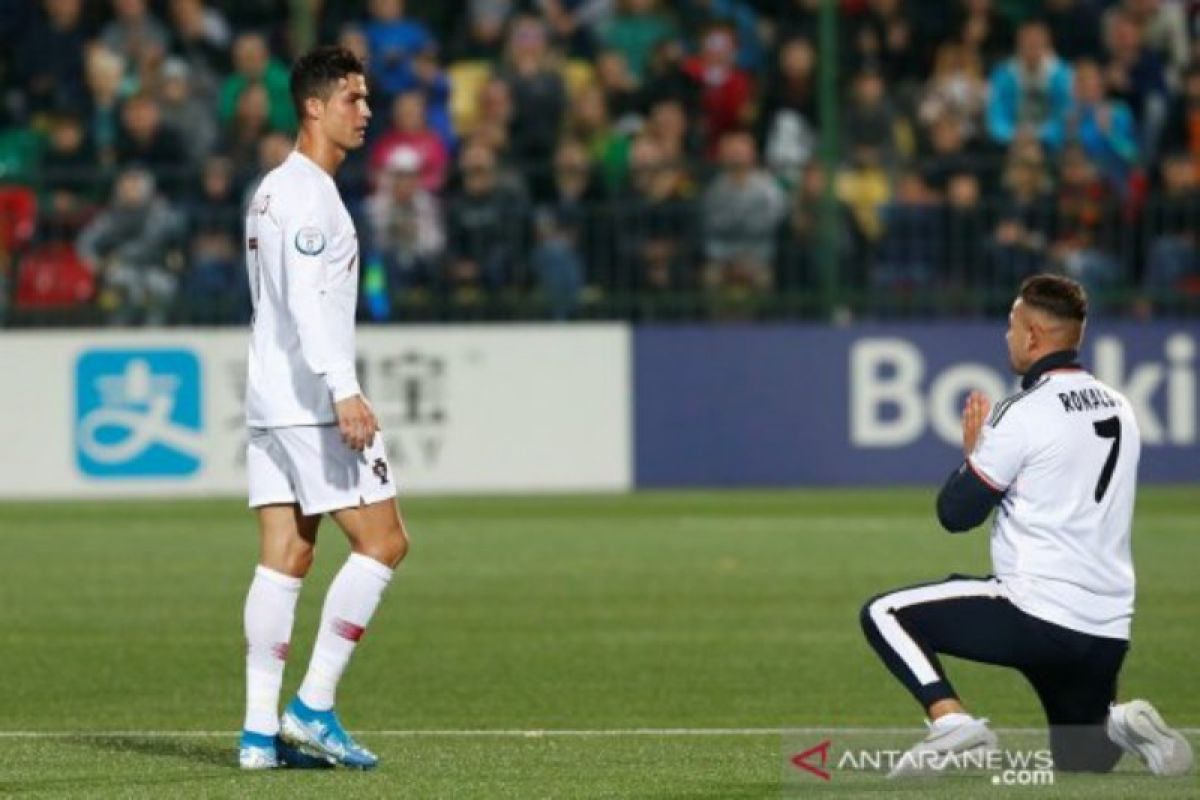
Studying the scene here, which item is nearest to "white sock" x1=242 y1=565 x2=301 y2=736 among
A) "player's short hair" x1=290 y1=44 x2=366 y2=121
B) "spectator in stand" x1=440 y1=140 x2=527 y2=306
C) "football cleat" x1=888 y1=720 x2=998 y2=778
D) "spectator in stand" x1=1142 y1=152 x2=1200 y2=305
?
"player's short hair" x1=290 y1=44 x2=366 y2=121

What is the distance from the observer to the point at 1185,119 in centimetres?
2189

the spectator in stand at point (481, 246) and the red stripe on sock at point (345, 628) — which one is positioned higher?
the spectator in stand at point (481, 246)

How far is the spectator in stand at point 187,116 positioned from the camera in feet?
72.0

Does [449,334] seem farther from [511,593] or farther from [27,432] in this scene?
[511,593]

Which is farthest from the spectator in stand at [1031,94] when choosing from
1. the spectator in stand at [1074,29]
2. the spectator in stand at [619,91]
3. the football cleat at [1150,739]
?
Answer: the football cleat at [1150,739]

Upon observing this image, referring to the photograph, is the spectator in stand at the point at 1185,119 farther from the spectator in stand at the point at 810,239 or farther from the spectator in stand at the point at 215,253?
the spectator in stand at the point at 215,253

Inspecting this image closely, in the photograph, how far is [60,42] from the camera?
74.0 ft

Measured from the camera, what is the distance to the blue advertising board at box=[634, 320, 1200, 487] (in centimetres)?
2117

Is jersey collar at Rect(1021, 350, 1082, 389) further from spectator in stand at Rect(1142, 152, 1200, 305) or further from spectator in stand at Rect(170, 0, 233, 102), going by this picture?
spectator in stand at Rect(170, 0, 233, 102)

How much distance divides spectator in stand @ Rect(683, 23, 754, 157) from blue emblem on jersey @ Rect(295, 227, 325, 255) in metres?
13.5

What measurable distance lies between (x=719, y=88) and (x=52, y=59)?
514 cm

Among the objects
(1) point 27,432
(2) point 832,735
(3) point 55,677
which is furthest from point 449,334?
(2) point 832,735

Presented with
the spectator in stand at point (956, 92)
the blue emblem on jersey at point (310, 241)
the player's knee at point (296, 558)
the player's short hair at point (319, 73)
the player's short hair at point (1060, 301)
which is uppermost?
the spectator in stand at point (956, 92)

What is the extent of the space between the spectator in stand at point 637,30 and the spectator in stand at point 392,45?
4.76 ft
